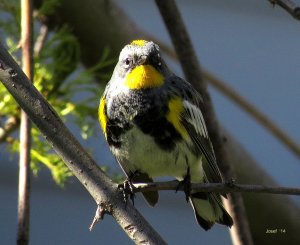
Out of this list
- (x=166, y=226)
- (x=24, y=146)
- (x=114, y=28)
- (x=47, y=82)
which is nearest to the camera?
(x=24, y=146)

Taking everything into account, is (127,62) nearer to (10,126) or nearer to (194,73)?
(194,73)

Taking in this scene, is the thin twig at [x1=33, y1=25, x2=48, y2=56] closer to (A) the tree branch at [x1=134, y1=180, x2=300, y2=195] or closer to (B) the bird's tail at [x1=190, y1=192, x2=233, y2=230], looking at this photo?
(B) the bird's tail at [x1=190, y1=192, x2=233, y2=230]

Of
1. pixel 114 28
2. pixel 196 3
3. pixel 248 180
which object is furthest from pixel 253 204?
pixel 196 3

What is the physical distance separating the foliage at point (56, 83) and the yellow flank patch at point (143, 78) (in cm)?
18

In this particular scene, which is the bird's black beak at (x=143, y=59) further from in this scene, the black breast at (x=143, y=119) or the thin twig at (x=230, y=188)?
the thin twig at (x=230, y=188)

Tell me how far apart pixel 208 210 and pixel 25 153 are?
0.62m

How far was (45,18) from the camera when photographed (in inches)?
84.5

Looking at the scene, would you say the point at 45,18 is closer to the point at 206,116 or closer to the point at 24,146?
the point at 206,116

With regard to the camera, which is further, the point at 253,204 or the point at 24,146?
the point at 253,204

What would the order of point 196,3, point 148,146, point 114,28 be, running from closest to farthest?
point 148,146
point 114,28
point 196,3

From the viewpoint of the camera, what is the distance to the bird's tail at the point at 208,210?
6.20ft

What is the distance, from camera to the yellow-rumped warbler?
180 cm

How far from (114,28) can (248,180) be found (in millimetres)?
569

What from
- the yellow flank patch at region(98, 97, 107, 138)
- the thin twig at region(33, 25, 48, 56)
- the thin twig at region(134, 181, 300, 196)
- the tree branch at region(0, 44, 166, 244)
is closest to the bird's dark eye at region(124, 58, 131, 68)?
the yellow flank patch at region(98, 97, 107, 138)
